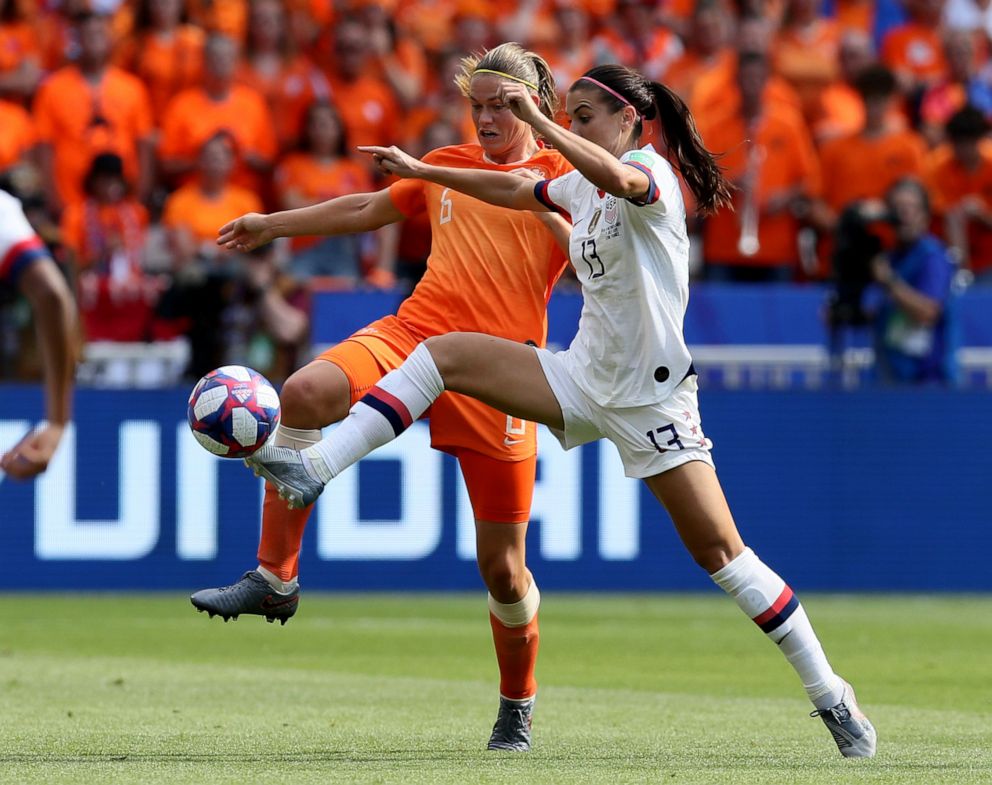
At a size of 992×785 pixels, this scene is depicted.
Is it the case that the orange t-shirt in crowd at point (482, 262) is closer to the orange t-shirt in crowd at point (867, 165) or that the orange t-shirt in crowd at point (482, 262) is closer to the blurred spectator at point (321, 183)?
the blurred spectator at point (321, 183)

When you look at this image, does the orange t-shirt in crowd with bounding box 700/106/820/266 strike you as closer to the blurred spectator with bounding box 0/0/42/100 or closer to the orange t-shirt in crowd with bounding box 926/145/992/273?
the orange t-shirt in crowd with bounding box 926/145/992/273

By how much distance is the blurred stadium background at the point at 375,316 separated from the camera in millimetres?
13820

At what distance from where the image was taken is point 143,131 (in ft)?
51.8

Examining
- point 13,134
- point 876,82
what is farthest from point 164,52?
point 876,82

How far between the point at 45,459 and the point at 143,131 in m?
10.2

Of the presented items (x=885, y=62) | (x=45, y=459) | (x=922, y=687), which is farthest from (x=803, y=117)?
(x=45, y=459)

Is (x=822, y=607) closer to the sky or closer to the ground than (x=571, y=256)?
closer to the ground

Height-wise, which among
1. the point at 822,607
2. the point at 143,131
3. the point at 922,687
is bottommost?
the point at 822,607

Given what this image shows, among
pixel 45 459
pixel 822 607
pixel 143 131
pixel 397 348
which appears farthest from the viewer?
pixel 143 131

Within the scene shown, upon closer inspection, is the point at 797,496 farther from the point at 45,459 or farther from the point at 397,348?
the point at 45,459

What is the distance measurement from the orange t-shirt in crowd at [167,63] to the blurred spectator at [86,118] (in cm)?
53

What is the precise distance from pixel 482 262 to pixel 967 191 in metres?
9.46

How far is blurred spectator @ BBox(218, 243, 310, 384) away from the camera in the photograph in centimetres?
1406

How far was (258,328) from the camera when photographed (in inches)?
556
